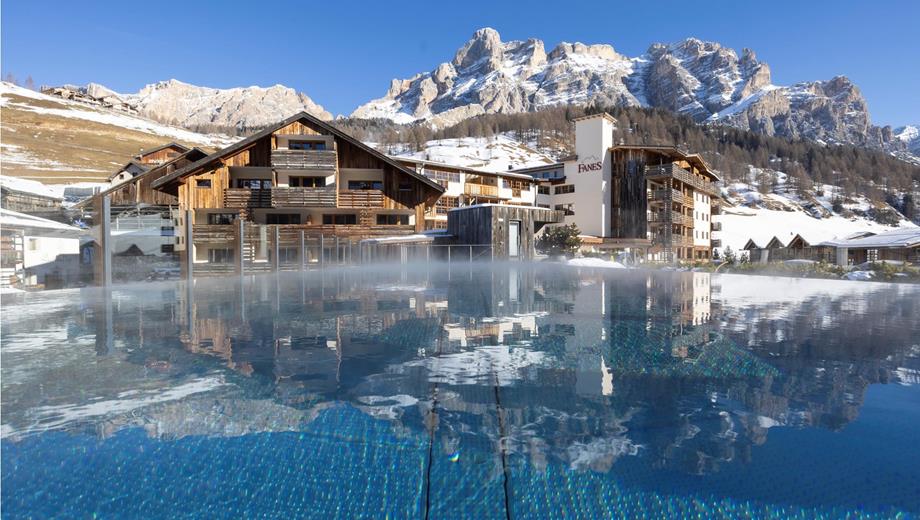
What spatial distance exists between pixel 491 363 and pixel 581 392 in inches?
40.4

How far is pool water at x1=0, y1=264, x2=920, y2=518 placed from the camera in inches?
84.0

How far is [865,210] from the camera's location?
332 ft

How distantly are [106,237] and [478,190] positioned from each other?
128ft

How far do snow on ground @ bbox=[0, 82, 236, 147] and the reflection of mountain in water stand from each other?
10113 cm

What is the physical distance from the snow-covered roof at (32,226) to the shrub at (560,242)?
2420 centimetres

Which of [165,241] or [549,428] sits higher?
[165,241]

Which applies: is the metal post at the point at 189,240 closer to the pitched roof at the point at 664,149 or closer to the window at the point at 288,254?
the window at the point at 288,254

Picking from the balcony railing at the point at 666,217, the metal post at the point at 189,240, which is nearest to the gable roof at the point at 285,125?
the metal post at the point at 189,240

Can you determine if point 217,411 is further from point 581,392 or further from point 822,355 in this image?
point 822,355

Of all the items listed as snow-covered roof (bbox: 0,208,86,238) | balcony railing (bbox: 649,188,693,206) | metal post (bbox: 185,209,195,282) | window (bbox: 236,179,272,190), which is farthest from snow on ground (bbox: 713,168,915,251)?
snow-covered roof (bbox: 0,208,86,238)

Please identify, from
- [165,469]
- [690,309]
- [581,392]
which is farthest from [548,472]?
[690,309]

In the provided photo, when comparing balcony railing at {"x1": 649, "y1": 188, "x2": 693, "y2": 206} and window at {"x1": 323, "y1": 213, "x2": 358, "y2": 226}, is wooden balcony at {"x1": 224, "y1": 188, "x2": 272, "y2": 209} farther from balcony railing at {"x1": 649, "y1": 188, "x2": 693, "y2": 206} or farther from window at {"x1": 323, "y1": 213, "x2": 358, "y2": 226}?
balcony railing at {"x1": 649, "y1": 188, "x2": 693, "y2": 206}

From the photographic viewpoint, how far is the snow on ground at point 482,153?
8176 cm

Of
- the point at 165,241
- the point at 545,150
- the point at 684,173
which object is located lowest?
the point at 165,241
